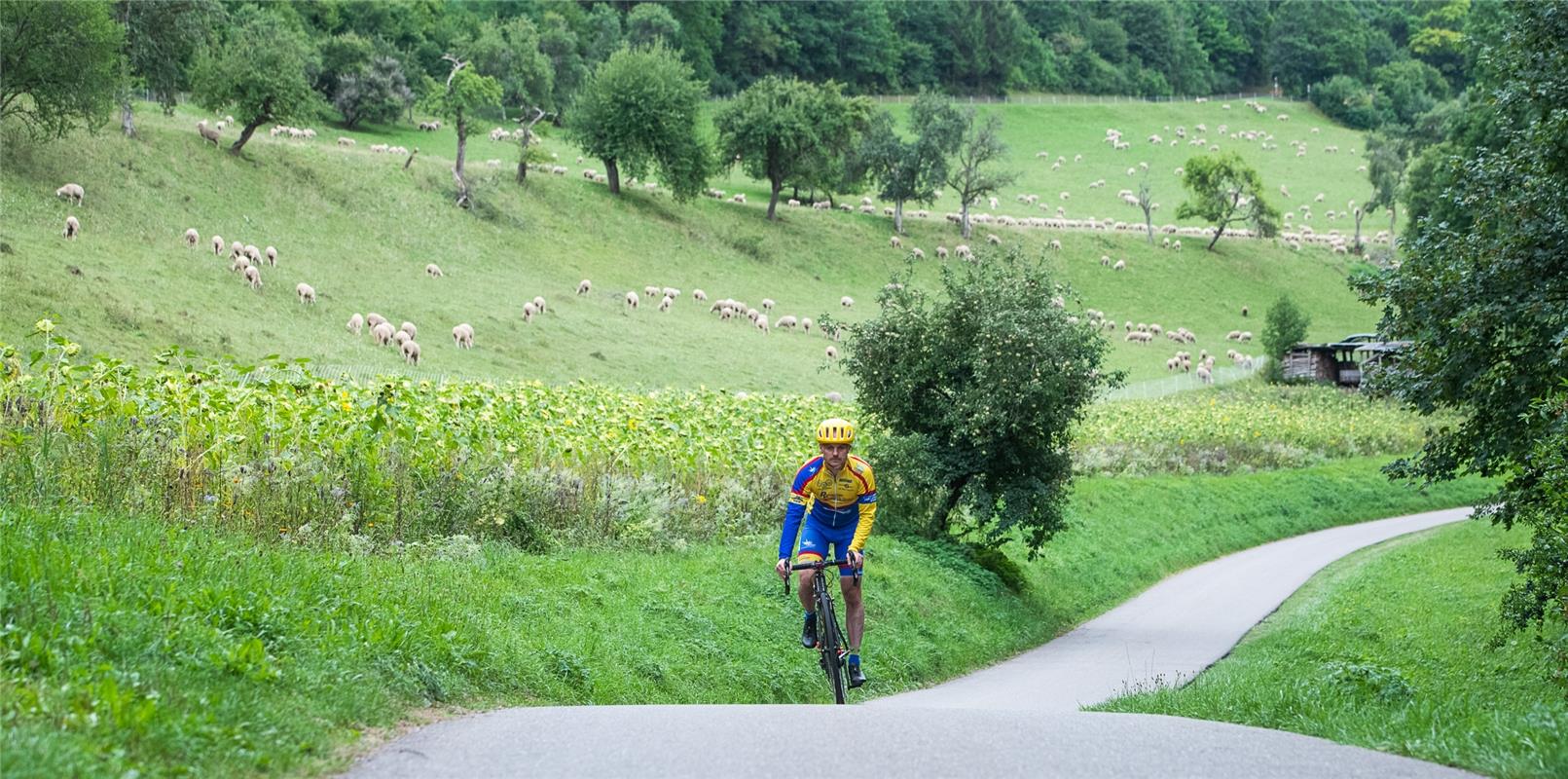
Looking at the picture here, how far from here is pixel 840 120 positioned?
8969cm

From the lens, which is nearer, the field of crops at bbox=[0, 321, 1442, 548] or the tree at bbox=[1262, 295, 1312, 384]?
the field of crops at bbox=[0, 321, 1442, 548]

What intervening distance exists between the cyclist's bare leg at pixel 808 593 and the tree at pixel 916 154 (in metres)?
78.5

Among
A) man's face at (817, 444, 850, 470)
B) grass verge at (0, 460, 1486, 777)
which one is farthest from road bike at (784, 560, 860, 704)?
grass verge at (0, 460, 1486, 777)

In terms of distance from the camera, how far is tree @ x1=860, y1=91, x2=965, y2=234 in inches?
3610

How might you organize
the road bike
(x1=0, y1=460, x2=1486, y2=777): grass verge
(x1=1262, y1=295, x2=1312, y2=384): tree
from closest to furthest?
(x1=0, y1=460, x2=1486, y2=777): grass verge → the road bike → (x1=1262, y1=295, x2=1312, y2=384): tree

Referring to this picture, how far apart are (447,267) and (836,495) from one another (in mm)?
47709

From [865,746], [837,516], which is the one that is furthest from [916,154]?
[865,746]

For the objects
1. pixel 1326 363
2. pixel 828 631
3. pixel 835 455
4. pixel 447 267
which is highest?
pixel 835 455

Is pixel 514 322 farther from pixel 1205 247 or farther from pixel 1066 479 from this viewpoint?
pixel 1205 247

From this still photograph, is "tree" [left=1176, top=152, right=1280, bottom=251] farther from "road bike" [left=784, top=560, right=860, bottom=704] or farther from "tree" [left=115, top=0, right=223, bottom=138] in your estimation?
"road bike" [left=784, top=560, right=860, bottom=704]

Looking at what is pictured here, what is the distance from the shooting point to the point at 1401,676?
1187cm

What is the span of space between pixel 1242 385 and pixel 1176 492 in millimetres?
33681

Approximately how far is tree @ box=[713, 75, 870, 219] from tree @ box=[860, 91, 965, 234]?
11.8ft

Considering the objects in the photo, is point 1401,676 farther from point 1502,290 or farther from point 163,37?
point 163,37
